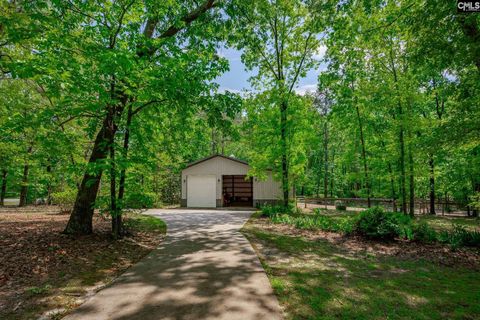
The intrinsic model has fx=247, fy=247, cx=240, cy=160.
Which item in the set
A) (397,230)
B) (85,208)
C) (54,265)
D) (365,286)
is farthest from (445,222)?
(54,265)

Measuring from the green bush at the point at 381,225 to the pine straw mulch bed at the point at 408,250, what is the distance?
24 centimetres

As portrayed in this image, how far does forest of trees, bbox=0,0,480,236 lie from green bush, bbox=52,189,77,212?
23 centimetres

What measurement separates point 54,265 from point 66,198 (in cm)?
797

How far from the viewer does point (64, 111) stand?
15.6ft

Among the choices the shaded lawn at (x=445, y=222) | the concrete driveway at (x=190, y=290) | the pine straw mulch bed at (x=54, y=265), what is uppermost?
the pine straw mulch bed at (x=54, y=265)

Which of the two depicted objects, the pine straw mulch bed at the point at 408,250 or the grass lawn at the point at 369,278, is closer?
the grass lawn at the point at 369,278

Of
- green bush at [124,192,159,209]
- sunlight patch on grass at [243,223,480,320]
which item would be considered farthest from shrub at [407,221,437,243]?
green bush at [124,192,159,209]

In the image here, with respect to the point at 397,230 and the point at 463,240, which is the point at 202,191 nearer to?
the point at 397,230

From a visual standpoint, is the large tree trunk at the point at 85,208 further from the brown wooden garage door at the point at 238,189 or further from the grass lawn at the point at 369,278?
the brown wooden garage door at the point at 238,189

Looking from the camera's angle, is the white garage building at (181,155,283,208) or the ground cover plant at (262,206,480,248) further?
the white garage building at (181,155,283,208)

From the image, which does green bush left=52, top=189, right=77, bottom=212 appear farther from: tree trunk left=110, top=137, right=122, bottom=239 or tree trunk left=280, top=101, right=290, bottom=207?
tree trunk left=280, top=101, right=290, bottom=207

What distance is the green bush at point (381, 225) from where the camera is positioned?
287 inches

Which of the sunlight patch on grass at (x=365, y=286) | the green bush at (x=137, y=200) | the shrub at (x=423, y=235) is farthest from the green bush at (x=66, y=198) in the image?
the shrub at (x=423, y=235)

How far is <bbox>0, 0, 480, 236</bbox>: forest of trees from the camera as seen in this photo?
15.4ft
